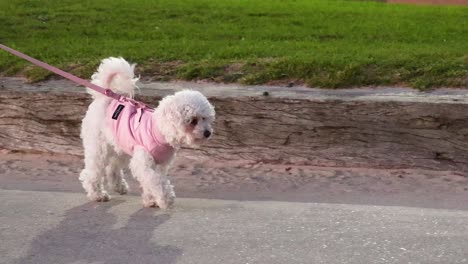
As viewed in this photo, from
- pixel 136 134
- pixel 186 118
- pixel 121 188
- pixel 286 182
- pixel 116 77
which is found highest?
pixel 116 77

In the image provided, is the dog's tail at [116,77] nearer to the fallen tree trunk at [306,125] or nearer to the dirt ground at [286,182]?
the dirt ground at [286,182]

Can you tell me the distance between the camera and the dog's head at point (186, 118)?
21.4 ft

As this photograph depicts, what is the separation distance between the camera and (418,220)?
6.62 meters

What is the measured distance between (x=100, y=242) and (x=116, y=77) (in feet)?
5.33

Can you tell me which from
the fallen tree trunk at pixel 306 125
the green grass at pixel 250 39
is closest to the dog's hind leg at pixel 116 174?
the fallen tree trunk at pixel 306 125

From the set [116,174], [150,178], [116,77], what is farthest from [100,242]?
[116,77]

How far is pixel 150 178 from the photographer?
22.0ft

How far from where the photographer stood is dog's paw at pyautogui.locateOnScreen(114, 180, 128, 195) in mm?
7484

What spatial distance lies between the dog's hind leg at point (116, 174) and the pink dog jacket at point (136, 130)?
0.26m

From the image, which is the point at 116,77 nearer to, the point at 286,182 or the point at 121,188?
the point at 121,188

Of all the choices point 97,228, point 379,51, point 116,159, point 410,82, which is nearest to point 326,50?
point 379,51

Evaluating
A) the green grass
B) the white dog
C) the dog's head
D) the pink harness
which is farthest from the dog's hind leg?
the green grass

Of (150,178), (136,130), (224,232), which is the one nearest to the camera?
(224,232)

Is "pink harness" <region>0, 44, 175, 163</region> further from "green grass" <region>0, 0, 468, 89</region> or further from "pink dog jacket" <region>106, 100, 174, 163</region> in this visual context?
"green grass" <region>0, 0, 468, 89</region>
